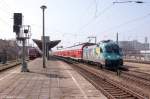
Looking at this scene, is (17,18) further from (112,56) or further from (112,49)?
(112,49)

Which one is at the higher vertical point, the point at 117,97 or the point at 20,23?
the point at 20,23

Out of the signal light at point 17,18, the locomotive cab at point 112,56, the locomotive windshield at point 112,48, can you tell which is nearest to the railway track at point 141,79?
the locomotive cab at point 112,56

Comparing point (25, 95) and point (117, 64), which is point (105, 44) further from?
point (25, 95)

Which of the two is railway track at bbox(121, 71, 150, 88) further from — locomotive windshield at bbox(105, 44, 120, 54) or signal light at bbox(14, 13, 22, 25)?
signal light at bbox(14, 13, 22, 25)

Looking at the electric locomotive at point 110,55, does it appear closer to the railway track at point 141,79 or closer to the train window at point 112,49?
the train window at point 112,49

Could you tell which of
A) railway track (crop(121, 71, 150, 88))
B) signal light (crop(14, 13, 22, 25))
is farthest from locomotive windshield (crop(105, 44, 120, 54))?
railway track (crop(121, 71, 150, 88))

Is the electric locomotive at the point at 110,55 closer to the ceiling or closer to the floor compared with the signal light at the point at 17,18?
closer to the floor

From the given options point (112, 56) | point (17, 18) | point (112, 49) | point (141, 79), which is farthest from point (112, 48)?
point (141, 79)

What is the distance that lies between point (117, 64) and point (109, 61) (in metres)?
1.07

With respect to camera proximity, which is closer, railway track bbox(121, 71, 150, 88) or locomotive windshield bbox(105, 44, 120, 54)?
railway track bbox(121, 71, 150, 88)

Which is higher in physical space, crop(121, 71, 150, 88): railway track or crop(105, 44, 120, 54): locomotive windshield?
crop(105, 44, 120, 54): locomotive windshield

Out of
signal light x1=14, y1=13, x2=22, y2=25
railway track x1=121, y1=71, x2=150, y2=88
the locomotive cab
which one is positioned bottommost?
railway track x1=121, y1=71, x2=150, y2=88

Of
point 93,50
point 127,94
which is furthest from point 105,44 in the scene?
point 127,94

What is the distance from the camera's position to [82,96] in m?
16.3
